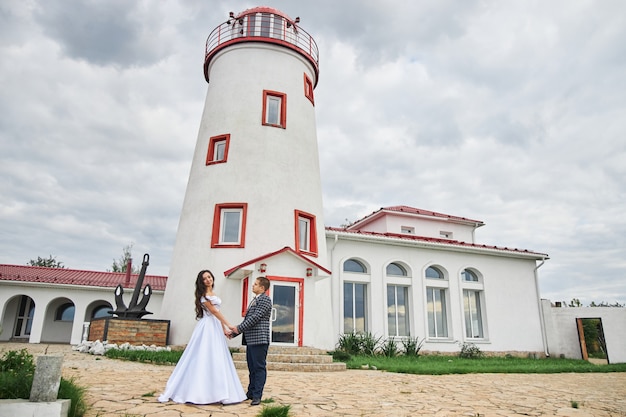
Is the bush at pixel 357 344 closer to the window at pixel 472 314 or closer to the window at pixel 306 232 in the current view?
the window at pixel 306 232

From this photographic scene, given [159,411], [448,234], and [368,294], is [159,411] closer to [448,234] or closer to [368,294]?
[368,294]

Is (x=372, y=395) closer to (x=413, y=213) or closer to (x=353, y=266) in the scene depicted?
(x=353, y=266)

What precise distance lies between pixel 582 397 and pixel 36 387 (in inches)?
309

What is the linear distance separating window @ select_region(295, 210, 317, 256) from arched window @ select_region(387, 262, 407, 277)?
13.6 feet

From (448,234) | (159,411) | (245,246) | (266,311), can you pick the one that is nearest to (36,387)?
(159,411)

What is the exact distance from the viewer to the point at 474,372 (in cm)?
1086

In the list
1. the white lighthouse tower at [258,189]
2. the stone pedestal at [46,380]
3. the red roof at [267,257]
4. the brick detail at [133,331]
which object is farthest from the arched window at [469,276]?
the stone pedestal at [46,380]

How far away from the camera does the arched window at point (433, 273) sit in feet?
59.7

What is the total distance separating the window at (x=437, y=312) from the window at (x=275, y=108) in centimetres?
906

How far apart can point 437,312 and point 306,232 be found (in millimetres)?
6991

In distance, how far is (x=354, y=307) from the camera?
53.8 feet

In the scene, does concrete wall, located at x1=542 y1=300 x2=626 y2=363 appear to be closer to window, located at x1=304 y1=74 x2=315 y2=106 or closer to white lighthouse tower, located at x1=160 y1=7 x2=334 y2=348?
white lighthouse tower, located at x1=160 y1=7 x2=334 y2=348

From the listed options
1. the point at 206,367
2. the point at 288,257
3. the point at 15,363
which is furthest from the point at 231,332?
the point at 288,257

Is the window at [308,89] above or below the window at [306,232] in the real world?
above
